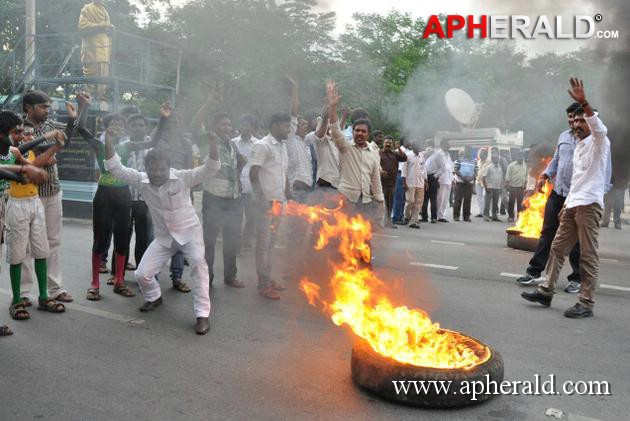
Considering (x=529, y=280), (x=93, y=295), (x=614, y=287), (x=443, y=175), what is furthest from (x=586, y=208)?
(x=443, y=175)

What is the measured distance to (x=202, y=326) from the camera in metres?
4.54

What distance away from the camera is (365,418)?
313 centimetres

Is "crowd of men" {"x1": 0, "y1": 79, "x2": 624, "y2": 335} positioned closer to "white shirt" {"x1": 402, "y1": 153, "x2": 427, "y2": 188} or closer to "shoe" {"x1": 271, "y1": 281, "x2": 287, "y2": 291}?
"shoe" {"x1": 271, "y1": 281, "x2": 287, "y2": 291}

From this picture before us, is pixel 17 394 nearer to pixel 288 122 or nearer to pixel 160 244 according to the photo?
pixel 160 244

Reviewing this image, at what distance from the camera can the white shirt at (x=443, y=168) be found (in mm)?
13836

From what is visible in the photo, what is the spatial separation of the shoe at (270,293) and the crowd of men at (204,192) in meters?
0.01

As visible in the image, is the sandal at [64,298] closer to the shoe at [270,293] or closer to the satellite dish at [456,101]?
the shoe at [270,293]

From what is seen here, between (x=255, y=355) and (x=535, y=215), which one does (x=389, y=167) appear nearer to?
(x=535, y=215)

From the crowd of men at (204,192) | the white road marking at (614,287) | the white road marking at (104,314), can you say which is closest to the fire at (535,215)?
the white road marking at (614,287)

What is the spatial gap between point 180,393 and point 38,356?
1.24 m

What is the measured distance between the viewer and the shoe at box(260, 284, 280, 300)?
5617 millimetres

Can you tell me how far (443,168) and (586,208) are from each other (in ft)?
28.8

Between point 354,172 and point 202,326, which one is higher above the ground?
point 354,172

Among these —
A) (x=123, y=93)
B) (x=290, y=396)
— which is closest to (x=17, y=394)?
(x=290, y=396)
